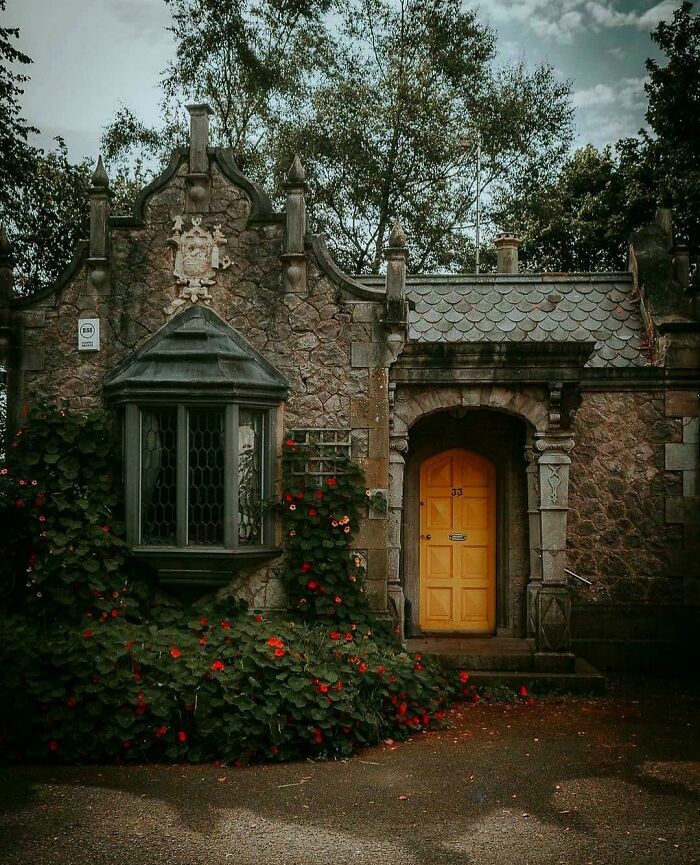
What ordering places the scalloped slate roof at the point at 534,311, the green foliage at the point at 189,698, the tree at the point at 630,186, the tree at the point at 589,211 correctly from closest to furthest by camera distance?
the green foliage at the point at 189,698 → the scalloped slate roof at the point at 534,311 → the tree at the point at 630,186 → the tree at the point at 589,211

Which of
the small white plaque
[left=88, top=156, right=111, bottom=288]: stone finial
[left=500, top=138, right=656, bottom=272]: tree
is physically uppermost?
[left=500, top=138, right=656, bottom=272]: tree

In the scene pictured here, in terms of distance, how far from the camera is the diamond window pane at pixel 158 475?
8414mm

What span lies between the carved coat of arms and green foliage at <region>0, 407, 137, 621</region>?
152 centimetres

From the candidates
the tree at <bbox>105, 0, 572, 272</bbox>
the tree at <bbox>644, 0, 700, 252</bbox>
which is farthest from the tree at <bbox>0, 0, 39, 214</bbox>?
the tree at <bbox>644, 0, 700, 252</bbox>

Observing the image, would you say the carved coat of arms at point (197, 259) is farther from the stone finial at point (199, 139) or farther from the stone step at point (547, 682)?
the stone step at point (547, 682)

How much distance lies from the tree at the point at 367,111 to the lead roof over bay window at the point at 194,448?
12.1 metres

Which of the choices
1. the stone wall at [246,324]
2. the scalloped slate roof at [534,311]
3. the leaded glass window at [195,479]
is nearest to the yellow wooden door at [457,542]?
the scalloped slate roof at [534,311]

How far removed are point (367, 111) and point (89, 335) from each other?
41.7 feet

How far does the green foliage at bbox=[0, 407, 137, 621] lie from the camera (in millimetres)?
7949

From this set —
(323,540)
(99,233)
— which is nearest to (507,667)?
(323,540)

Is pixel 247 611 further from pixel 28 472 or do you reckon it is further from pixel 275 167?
pixel 275 167

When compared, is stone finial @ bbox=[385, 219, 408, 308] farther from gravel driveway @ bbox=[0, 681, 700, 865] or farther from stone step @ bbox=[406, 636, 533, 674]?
gravel driveway @ bbox=[0, 681, 700, 865]

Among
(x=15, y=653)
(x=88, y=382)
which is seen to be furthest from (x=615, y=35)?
(x=15, y=653)

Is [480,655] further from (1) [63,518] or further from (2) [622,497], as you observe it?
(1) [63,518]
